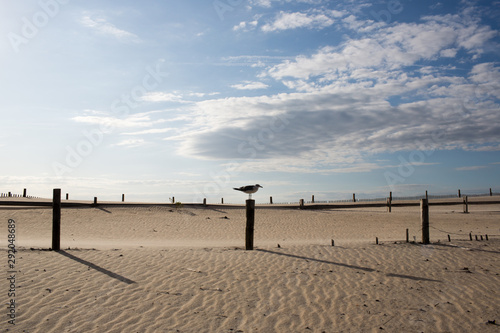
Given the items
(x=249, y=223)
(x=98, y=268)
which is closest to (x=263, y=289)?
(x=249, y=223)

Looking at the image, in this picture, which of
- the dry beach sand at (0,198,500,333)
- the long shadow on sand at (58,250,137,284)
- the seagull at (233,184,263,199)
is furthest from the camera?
the seagull at (233,184,263,199)

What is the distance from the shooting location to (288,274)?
10.2 meters

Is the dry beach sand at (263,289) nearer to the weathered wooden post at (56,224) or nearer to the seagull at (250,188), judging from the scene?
the weathered wooden post at (56,224)

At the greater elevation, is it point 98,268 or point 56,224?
point 56,224

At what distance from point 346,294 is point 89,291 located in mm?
6461

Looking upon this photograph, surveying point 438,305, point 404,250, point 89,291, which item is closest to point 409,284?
point 438,305

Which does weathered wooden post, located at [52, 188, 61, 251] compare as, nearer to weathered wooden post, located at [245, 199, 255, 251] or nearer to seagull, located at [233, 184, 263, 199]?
weathered wooden post, located at [245, 199, 255, 251]

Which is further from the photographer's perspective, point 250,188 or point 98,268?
point 250,188

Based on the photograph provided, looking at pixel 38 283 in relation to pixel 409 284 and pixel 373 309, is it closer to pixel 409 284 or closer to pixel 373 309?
pixel 373 309

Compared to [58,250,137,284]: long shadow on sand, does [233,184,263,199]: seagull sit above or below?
above

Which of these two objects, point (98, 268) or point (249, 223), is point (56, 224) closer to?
point (98, 268)

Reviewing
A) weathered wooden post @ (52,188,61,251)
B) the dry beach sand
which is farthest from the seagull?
weathered wooden post @ (52,188,61,251)

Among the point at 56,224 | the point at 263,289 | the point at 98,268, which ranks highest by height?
the point at 56,224

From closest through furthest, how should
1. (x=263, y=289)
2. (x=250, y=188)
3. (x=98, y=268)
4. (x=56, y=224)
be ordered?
1. (x=263, y=289)
2. (x=98, y=268)
3. (x=56, y=224)
4. (x=250, y=188)
